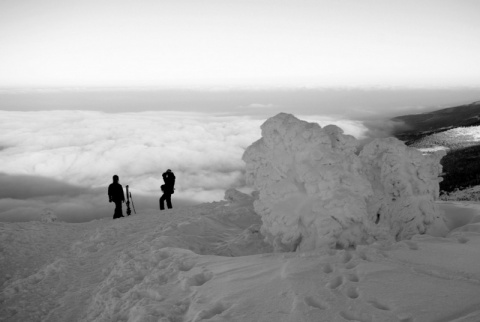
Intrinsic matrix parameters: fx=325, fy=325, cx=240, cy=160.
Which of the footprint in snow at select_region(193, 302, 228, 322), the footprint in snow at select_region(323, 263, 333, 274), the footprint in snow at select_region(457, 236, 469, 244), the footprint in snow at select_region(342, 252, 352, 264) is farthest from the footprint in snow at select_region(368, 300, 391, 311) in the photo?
the footprint in snow at select_region(457, 236, 469, 244)

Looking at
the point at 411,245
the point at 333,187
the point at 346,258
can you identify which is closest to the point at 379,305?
the point at 346,258

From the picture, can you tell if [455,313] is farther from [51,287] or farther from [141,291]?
[51,287]

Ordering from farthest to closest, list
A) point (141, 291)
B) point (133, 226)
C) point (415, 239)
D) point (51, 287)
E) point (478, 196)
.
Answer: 1. point (478, 196)
2. point (133, 226)
3. point (51, 287)
4. point (415, 239)
5. point (141, 291)

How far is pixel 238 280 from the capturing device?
576cm

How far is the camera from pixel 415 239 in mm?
7523

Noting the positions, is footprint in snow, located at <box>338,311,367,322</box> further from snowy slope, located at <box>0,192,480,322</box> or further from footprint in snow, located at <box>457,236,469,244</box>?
footprint in snow, located at <box>457,236,469,244</box>

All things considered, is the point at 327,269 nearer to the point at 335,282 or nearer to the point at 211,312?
the point at 335,282

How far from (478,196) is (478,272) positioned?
91.1ft

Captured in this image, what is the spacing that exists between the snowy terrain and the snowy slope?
0.03 m

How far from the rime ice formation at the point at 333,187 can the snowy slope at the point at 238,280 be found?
100 centimetres

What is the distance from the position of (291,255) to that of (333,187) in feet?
6.89

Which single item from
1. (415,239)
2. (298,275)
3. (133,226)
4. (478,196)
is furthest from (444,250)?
(478,196)

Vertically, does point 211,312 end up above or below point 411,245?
below

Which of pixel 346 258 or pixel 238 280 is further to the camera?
pixel 346 258
